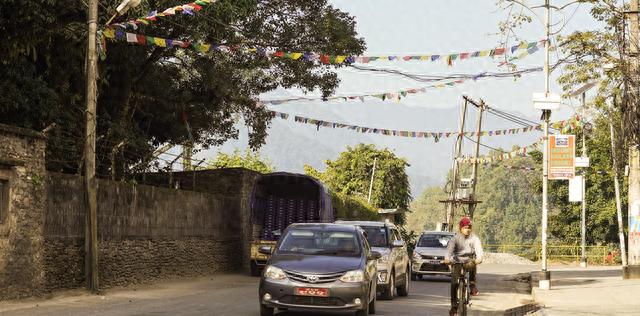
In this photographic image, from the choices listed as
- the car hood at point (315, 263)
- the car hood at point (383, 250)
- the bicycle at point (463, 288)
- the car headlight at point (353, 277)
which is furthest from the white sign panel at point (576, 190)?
the car headlight at point (353, 277)

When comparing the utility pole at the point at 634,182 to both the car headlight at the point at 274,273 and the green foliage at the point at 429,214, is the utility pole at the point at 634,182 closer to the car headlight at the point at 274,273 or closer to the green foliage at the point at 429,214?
the car headlight at the point at 274,273

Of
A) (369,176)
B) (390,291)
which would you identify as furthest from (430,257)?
(369,176)

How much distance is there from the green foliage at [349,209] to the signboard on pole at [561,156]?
17.2 metres

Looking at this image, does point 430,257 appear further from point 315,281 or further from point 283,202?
point 315,281

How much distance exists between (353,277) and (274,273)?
1270mm

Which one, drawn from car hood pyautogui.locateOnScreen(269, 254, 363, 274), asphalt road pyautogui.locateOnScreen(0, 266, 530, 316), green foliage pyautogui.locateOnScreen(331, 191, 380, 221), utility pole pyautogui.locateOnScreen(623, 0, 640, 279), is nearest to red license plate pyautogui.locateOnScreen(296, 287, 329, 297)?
car hood pyautogui.locateOnScreen(269, 254, 363, 274)

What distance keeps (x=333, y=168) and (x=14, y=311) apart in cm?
8294

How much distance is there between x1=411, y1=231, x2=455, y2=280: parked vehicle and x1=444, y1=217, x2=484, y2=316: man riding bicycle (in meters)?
15.1

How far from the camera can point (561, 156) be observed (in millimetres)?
28781

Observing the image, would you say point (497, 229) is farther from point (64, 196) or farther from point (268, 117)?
point (64, 196)

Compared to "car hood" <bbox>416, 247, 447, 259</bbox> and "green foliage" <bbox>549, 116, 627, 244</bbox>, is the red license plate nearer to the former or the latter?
"car hood" <bbox>416, 247, 447, 259</bbox>

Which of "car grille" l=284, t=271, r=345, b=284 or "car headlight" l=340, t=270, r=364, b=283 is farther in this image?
"car headlight" l=340, t=270, r=364, b=283

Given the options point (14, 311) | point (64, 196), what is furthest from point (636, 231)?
point (14, 311)

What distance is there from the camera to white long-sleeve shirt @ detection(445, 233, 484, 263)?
1496 cm
